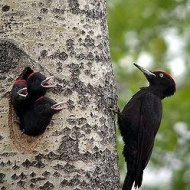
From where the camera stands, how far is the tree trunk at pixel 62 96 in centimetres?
355

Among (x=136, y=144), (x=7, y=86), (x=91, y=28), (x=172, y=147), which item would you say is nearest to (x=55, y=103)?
(x=7, y=86)

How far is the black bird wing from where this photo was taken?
4.84 m

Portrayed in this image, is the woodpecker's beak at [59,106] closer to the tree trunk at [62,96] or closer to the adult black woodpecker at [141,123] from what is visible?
the tree trunk at [62,96]

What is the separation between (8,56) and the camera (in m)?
3.78

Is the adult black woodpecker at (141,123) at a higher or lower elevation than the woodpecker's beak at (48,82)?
higher

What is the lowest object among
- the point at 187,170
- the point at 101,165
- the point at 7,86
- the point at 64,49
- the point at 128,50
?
the point at 101,165

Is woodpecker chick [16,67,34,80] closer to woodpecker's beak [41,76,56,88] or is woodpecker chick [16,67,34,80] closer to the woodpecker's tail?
woodpecker's beak [41,76,56,88]

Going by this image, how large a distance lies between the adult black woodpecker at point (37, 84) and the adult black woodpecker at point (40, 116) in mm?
59

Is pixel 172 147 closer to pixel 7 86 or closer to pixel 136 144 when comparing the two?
pixel 136 144

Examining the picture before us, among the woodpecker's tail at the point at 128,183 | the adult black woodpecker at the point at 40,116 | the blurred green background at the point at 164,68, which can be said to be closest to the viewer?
the adult black woodpecker at the point at 40,116

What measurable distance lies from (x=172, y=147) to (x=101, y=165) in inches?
154

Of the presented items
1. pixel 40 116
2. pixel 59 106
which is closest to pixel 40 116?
pixel 40 116

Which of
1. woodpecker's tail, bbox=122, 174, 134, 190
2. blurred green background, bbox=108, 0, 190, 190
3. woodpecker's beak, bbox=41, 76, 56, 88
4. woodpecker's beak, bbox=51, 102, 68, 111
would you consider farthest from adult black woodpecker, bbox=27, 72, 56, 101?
blurred green background, bbox=108, 0, 190, 190

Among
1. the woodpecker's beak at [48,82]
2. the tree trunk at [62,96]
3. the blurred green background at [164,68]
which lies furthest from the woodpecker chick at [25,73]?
the blurred green background at [164,68]
